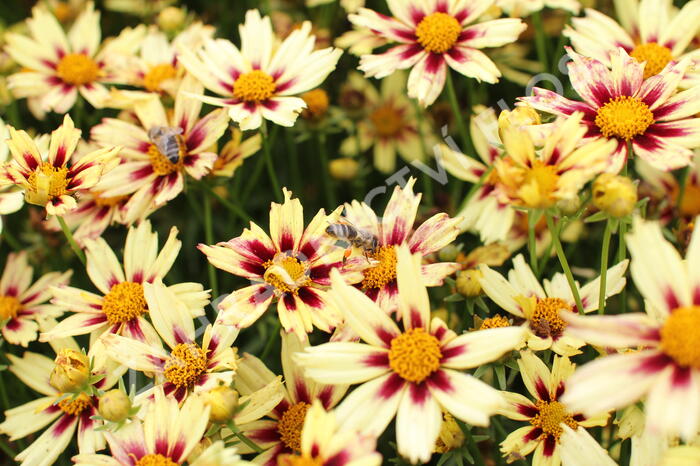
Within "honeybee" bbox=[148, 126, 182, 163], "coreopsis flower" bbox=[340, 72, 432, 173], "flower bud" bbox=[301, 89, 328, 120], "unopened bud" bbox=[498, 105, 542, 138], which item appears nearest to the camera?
"unopened bud" bbox=[498, 105, 542, 138]

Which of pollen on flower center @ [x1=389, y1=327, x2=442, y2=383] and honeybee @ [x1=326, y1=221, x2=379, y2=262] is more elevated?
honeybee @ [x1=326, y1=221, x2=379, y2=262]

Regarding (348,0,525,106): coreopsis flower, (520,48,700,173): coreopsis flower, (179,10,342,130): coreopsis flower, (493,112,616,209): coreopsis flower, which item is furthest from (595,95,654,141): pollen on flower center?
(179,10,342,130): coreopsis flower

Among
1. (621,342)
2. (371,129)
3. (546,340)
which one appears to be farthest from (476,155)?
(621,342)

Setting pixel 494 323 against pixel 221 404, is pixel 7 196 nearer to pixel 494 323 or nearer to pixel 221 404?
pixel 221 404

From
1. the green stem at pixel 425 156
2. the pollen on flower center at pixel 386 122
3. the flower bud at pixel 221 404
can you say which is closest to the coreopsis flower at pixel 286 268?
the flower bud at pixel 221 404

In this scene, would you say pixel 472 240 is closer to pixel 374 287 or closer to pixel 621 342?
pixel 374 287

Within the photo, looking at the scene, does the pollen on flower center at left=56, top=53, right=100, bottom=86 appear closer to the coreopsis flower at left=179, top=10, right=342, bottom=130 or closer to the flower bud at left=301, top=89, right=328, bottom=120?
the coreopsis flower at left=179, top=10, right=342, bottom=130

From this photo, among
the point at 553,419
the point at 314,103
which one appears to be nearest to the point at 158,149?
the point at 314,103
